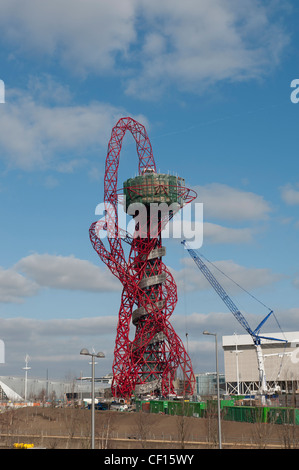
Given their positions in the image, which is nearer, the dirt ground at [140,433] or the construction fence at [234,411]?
the dirt ground at [140,433]

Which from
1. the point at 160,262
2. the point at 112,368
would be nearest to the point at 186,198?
the point at 160,262

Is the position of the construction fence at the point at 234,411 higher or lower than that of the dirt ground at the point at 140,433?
higher

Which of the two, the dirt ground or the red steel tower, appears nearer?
the dirt ground

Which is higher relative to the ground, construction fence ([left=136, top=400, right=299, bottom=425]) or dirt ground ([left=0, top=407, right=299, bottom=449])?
construction fence ([left=136, top=400, right=299, bottom=425])

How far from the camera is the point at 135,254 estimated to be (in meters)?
140

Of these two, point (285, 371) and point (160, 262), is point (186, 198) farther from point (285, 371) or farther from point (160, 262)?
point (285, 371)

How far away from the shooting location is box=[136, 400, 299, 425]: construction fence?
270ft

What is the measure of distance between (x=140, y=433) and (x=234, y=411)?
2366 centimetres

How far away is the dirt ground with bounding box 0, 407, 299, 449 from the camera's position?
2798 inches

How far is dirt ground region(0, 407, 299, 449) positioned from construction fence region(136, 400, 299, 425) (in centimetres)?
192

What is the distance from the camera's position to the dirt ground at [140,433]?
233 feet

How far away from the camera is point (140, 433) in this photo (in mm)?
74312

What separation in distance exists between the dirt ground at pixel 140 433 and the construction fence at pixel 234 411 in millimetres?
1916
